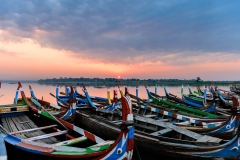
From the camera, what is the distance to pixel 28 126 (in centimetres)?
672

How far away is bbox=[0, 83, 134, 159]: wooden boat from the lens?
11.0 feet

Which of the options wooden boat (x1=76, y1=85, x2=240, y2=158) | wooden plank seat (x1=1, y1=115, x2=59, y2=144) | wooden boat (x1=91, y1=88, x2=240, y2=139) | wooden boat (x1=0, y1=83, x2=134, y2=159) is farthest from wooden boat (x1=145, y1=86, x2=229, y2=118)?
wooden plank seat (x1=1, y1=115, x2=59, y2=144)

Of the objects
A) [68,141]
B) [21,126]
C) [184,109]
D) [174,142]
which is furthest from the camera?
[184,109]

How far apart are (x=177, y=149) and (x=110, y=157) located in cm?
228

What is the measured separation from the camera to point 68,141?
15.8ft

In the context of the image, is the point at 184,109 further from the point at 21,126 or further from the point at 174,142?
the point at 21,126

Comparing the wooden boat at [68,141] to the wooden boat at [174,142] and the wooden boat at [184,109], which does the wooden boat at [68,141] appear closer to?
the wooden boat at [174,142]

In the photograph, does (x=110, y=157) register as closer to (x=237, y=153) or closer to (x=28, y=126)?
(x=237, y=153)

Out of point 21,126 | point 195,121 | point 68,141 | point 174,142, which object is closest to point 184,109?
point 195,121

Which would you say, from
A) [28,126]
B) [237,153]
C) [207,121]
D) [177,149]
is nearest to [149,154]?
[177,149]

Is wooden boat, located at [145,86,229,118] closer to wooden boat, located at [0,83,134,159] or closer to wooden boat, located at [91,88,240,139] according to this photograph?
wooden boat, located at [91,88,240,139]

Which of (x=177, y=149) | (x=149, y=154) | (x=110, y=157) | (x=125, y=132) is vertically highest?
(x=125, y=132)

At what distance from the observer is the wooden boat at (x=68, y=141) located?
3354 mm

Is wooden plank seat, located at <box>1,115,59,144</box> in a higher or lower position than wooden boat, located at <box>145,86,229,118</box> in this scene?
lower
